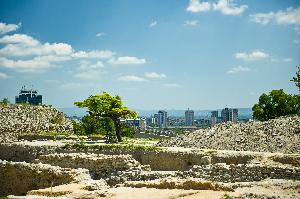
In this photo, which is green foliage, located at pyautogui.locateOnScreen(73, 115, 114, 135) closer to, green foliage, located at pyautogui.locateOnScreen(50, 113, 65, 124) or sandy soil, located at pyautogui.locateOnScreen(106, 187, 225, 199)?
green foliage, located at pyautogui.locateOnScreen(50, 113, 65, 124)

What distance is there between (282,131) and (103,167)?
Result: 14.3 m

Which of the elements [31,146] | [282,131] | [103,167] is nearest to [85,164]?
[103,167]

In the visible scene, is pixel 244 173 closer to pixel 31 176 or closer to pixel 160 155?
pixel 160 155

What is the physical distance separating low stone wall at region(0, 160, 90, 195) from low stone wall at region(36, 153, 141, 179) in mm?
3118

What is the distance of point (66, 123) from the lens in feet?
177

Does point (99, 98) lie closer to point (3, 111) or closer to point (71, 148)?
point (71, 148)

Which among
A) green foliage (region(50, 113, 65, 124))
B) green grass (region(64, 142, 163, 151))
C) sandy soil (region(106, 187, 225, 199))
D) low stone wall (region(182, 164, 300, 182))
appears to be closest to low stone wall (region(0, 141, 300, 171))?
green grass (region(64, 142, 163, 151))

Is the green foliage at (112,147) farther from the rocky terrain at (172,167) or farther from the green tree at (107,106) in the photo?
the green tree at (107,106)

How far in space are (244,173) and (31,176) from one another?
38.5 ft

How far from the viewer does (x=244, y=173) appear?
69.0 feet

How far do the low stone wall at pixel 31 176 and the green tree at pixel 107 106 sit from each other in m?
12.3

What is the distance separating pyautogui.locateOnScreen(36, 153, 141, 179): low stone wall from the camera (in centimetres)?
2528

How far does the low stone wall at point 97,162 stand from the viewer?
2528 centimetres

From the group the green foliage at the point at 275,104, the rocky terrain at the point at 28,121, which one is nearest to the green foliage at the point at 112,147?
the rocky terrain at the point at 28,121
